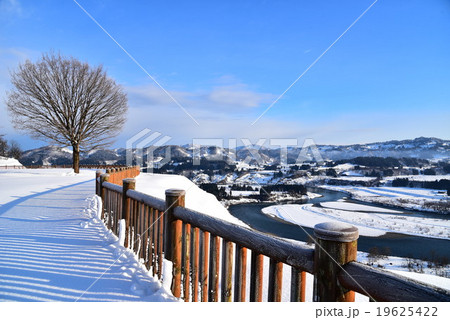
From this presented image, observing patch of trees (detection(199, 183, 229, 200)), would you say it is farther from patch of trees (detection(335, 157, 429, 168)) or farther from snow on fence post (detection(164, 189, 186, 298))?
patch of trees (detection(335, 157, 429, 168))

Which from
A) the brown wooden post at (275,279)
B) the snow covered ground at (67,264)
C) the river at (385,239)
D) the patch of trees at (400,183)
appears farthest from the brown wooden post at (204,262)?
the river at (385,239)

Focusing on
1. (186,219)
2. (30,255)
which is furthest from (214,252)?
(30,255)

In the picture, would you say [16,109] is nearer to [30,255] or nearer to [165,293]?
[30,255]

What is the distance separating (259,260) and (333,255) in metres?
0.62

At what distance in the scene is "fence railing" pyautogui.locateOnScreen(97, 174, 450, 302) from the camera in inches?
44.3

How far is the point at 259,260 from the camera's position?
5.72ft

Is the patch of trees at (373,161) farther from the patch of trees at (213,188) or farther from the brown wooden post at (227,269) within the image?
the brown wooden post at (227,269)

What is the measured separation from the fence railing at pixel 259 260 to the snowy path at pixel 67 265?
0.34 meters

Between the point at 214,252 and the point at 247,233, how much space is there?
0.60 m

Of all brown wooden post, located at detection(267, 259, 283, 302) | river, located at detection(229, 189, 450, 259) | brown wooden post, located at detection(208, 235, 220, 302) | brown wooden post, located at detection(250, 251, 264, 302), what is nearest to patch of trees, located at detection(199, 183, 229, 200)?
brown wooden post, located at detection(208, 235, 220, 302)

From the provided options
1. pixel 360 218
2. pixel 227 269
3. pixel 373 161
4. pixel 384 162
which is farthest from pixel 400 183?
pixel 227 269

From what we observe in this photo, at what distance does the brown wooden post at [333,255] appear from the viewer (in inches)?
48.5

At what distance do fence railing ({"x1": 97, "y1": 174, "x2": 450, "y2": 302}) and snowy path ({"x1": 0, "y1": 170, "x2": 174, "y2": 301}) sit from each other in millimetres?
339
